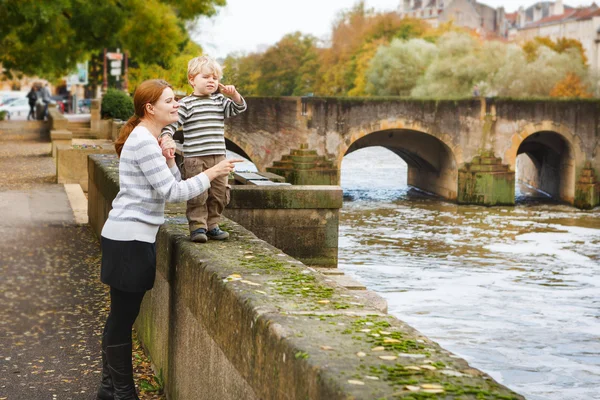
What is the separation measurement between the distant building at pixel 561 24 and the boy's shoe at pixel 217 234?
6739cm

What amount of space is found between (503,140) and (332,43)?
1836 inches

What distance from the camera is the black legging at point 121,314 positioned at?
421 centimetres

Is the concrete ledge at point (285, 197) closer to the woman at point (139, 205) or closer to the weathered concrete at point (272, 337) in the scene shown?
the weathered concrete at point (272, 337)

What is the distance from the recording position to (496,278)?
2517cm

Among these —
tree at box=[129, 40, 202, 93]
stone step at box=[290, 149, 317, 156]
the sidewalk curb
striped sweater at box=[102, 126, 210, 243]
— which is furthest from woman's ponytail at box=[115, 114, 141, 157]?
stone step at box=[290, 149, 317, 156]

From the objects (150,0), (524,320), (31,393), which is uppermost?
(150,0)

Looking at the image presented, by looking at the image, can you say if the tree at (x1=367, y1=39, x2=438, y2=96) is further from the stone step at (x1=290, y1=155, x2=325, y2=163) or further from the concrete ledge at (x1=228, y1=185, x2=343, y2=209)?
the concrete ledge at (x1=228, y1=185, x2=343, y2=209)

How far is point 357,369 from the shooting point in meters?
2.59

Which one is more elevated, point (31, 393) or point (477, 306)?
point (31, 393)

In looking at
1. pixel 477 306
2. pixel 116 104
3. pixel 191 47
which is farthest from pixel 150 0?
pixel 191 47

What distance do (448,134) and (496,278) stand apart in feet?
60.7

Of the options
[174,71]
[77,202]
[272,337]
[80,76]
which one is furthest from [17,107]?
[272,337]

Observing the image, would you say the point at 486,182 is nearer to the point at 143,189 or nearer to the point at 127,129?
the point at 127,129

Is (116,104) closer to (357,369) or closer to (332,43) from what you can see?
(357,369)
